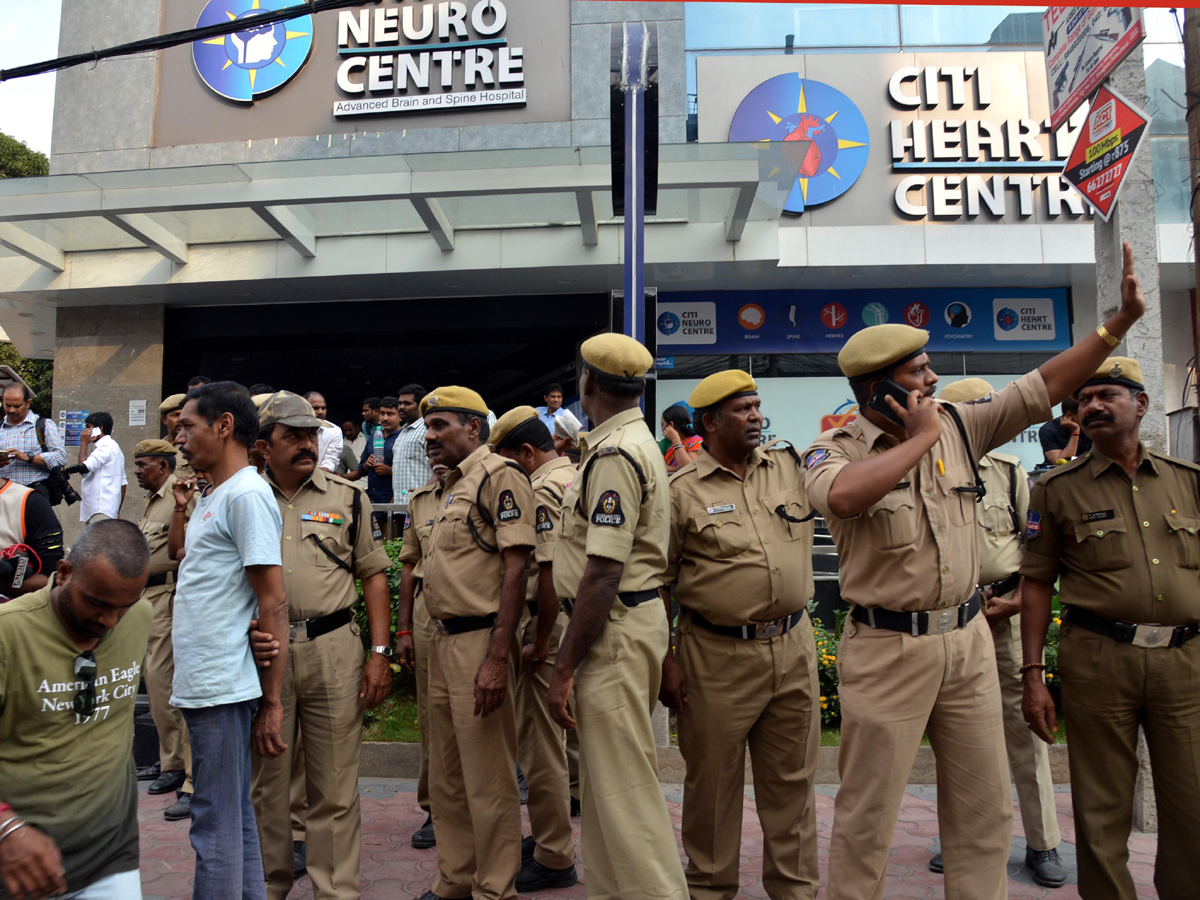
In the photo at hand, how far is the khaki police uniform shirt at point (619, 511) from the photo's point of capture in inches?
122

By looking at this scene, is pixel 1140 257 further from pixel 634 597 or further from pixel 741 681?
pixel 634 597

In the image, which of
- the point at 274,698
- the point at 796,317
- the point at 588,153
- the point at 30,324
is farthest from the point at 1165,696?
the point at 30,324

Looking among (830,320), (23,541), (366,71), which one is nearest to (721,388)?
(23,541)

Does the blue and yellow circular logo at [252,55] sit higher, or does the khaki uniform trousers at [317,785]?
the blue and yellow circular logo at [252,55]

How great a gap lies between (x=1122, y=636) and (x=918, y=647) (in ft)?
3.26

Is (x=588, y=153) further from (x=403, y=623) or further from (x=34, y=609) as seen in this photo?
(x=34, y=609)

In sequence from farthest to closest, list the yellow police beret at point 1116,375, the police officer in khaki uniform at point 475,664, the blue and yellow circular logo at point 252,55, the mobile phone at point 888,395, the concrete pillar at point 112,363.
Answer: the concrete pillar at point 112,363 < the blue and yellow circular logo at point 252,55 < the police officer in khaki uniform at point 475,664 < the yellow police beret at point 1116,375 < the mobile phone at point 888,395

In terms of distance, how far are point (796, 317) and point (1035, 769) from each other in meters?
10.3

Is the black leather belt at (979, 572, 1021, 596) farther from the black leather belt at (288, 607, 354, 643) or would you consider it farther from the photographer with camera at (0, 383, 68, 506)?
the photographer with camera at (0, 383, 68, 506)

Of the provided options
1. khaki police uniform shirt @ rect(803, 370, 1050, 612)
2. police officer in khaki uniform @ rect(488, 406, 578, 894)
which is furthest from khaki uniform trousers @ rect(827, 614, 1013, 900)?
police officer in khaki uniform @ rect(488, 406, 578, 894)

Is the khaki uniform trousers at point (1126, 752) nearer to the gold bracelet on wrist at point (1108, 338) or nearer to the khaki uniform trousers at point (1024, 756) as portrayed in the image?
the khaki uniform trousers at point (1024, 756)

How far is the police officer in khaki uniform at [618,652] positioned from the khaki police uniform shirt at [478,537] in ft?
1.96

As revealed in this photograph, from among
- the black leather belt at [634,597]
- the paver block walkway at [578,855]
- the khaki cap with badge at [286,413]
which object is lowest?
the paver block walkway at [578,855]

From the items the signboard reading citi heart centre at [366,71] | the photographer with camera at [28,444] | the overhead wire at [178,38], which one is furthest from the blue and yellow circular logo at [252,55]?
the photographer with camera at [28,444]
